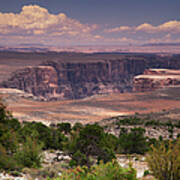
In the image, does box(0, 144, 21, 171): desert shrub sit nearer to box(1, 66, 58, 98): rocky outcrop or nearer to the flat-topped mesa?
the flat-topped mesa

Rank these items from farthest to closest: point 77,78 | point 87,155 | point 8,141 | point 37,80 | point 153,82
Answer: point 77,78 < point 37,80 < point 153,82 < point 87,155 < point 8,141

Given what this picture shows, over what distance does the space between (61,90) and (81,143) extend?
121 meters

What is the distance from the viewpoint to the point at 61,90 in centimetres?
13088

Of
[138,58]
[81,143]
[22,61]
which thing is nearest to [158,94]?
[81,143]

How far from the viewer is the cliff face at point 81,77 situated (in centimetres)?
11688

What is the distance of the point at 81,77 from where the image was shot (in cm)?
14262

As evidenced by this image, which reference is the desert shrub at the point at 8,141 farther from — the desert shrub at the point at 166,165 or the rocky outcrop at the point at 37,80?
the rocky outcrop at the point at 37,80

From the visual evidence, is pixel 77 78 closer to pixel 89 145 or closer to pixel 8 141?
pixel 89 145

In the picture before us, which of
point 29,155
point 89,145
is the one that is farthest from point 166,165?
point 29,155

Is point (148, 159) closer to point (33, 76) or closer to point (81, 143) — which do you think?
point (81, 143)

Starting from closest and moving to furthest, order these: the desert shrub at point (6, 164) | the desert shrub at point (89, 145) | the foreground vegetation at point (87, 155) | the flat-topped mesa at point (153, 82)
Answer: the foreground vegetation at point (87, 155) → the desert shrub at point (6, 164) → the desert shrub at point (89, 145) → the flat-topped mesa at point (153, 82)

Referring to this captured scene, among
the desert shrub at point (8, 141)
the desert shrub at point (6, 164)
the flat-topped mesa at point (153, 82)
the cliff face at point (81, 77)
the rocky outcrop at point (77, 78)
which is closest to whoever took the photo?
the desert shrub at point (6, 164)

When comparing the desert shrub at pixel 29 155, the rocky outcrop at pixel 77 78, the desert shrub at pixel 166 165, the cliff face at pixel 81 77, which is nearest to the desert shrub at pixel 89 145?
the desert shrub at pixel 29 155

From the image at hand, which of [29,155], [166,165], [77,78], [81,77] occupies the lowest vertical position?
[77,78]
